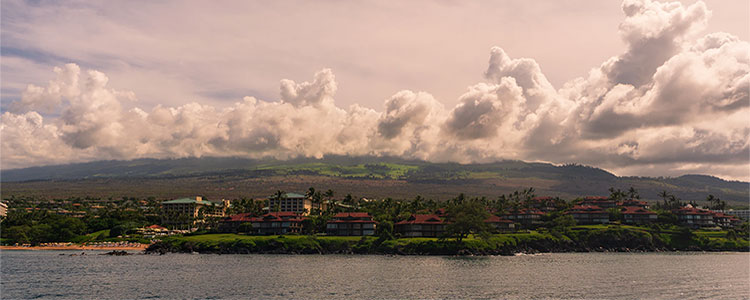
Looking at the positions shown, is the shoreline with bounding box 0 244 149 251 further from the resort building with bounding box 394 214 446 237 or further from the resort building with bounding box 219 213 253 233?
the resort building with bounding box 394 214 446 237

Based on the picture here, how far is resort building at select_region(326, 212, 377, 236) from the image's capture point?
588 ft

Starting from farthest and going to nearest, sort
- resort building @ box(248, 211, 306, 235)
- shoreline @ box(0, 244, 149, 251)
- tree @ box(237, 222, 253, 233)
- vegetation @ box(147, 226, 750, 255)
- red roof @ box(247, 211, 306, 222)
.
A: 1. red roof @ box(247, 211, 306, 222)
2. tree @ box(237, 222, 253, 233)
3. resort building @ box(248, 211, 306, 235)
4. shoreline @ box(0, 244, 149, 251)
5. vegetation @ box(147, 226, 750, 255)

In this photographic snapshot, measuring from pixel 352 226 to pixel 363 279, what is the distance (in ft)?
283

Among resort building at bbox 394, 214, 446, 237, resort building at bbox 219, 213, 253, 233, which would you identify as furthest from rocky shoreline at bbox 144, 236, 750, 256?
resort building at bbox 219, 213, 253, 233

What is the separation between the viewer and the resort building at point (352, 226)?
17912cm

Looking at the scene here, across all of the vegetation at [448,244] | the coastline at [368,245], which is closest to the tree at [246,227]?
the vegetation at [448,244]

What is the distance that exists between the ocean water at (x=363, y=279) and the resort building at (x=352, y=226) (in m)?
47.6

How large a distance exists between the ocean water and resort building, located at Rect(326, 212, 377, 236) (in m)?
47.6

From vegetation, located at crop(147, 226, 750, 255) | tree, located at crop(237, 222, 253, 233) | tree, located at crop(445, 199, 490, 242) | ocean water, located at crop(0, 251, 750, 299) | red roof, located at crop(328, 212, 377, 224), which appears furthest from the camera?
tree, located at crop(237, 222, 253, 233)

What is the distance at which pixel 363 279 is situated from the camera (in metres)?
93.9

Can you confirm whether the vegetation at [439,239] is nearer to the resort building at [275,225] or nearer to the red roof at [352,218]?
the resort building at [275,225]

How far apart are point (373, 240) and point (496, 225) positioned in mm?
46343

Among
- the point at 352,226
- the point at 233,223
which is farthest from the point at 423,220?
the point at 233,223

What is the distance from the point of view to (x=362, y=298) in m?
74.5
